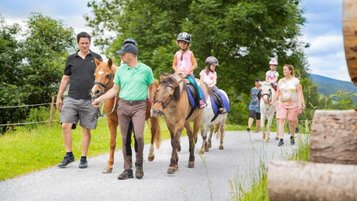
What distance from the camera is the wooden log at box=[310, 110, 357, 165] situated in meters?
3.39

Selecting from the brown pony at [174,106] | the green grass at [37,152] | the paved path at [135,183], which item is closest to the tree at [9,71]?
the green grass at [37,152]

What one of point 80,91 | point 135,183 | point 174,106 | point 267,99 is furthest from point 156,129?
point 267,99

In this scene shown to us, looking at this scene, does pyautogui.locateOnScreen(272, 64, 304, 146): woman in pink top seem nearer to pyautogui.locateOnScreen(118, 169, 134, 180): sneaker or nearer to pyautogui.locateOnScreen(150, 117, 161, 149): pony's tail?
pyautogui.locateOnScreen(150, 117, 161, 149): pony's tail

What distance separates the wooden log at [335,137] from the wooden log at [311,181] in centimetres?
18

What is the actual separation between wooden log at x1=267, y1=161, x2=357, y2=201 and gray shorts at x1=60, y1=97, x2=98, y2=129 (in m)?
7.69

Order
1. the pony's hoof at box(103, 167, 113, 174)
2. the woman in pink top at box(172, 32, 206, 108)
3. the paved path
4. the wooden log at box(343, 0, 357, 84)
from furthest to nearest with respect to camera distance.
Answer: the woman in pink top at box(172, 32, 206, 108), the pony's hoof at box(103, 167, 113, 174), the paved path, the wooden log at box(343, 0, 357, 84)

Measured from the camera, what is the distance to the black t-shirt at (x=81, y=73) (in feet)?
34.8

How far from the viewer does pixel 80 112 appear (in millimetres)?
10805

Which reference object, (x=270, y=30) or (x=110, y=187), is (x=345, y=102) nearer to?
(x=110, y=187)

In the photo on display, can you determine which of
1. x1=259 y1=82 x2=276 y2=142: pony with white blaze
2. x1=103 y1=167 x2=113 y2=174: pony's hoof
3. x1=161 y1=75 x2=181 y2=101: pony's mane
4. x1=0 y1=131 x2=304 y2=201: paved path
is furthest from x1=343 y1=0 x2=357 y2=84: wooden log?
x1=259 y1=82 x2=276 y2=142: pony with white blaze

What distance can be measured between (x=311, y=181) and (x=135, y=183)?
19.4 ft

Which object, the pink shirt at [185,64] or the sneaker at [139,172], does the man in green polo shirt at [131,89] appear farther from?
the pink shirt at [185,64]

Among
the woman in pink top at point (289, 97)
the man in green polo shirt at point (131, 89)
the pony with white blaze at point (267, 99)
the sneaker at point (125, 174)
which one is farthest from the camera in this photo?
the pony with white blaze at point (267, 99)

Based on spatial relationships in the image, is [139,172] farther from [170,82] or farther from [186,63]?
[186,63]
